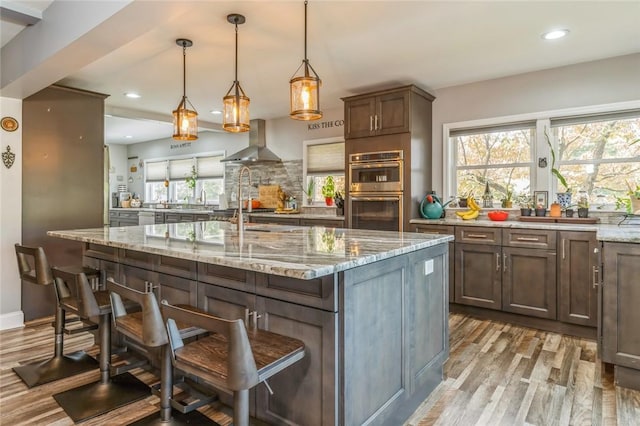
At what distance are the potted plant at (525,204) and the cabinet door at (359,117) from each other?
1.83 metres

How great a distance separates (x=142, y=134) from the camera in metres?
7.85

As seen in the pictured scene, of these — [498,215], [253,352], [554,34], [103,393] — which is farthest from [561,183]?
[103,393]

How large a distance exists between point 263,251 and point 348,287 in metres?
0.49

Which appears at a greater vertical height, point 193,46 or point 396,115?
point 193,46

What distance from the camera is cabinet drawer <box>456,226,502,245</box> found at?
3.63 m

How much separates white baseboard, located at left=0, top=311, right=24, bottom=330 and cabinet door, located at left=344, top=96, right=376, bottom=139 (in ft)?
12.9

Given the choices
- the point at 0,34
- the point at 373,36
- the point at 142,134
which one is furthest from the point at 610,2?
the point at 142,134

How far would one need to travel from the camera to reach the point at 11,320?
3551mm

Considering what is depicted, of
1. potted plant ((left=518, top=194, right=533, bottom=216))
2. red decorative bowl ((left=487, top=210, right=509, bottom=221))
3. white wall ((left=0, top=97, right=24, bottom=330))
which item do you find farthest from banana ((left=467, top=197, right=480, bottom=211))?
white wall ((left=0, top=97, right=24, bottom=330))

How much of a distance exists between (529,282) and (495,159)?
1.52 meters

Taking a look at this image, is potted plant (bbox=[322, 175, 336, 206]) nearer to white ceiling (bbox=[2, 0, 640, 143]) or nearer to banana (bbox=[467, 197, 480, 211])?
white ceiling (bbox=[2, 0, 640, 143])

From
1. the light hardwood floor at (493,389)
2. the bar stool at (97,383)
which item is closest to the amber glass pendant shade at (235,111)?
the bar stool at (97,383)

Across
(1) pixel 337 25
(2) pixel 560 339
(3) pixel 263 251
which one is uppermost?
(1) pixel 337 25

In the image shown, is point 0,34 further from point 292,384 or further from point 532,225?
point 532,225
